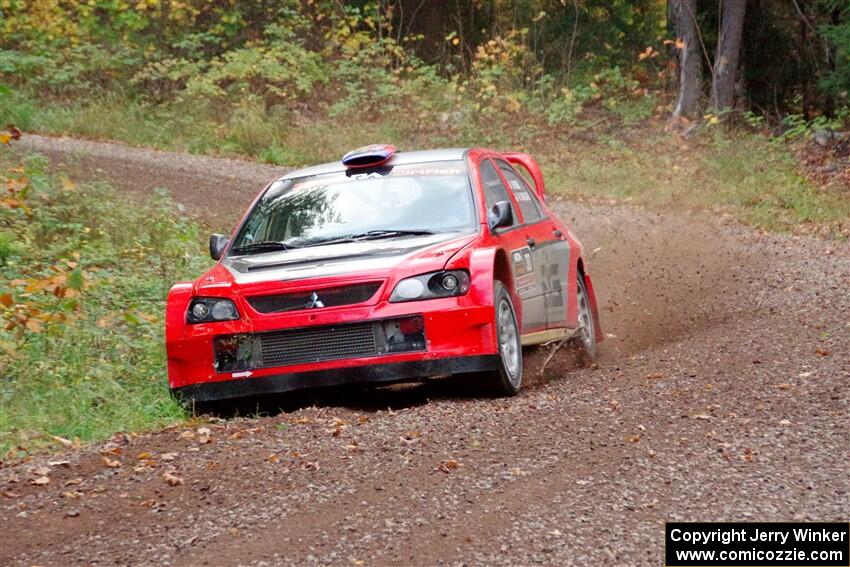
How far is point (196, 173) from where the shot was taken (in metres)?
20.4

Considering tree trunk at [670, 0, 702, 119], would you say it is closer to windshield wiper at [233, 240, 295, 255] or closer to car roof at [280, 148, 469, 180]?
car roof at [280, 148, 469, 180]

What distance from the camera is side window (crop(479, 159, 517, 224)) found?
8953mm

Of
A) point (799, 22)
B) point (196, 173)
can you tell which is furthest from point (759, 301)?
point (799, 22)

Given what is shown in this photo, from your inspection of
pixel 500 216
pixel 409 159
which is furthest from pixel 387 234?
pixel 409 159

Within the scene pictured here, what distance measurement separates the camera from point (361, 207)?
8.66 metres

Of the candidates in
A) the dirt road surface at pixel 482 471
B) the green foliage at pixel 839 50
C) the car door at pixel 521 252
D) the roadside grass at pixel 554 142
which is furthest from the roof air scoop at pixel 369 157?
the green foliage at pixel 839 50

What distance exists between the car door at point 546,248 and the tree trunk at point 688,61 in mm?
15978

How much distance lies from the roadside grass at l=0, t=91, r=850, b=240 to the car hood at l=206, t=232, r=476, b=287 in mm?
12312

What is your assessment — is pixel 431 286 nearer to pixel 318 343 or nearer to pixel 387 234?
pixel 318 343

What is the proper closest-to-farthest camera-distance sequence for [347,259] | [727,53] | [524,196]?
[347,259] → [524,196] → [727,53]

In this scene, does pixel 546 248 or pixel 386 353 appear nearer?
pixel 386 353

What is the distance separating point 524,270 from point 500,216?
55cm

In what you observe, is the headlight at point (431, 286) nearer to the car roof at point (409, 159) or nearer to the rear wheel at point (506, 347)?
the rear wheel at point (506, 347)

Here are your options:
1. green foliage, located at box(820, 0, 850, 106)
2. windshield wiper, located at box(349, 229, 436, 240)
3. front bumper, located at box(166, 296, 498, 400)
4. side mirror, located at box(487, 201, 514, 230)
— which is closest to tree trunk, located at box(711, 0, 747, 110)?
green foliage, located at box(820, 0, 850, 106)
